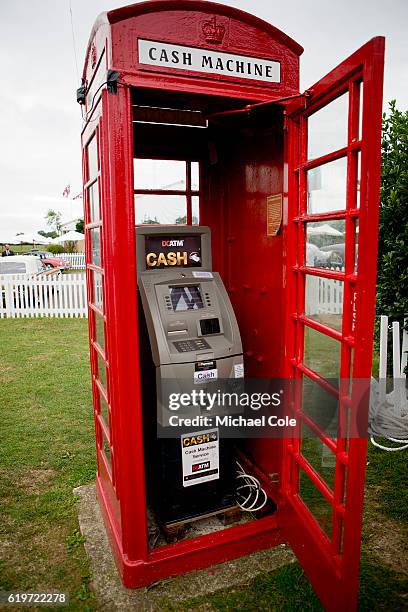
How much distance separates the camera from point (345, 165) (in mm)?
1998

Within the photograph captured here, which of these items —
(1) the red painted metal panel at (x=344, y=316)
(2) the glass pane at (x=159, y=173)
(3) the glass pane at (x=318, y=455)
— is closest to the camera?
(1) the red painted metal panel at (x=344, y=316)

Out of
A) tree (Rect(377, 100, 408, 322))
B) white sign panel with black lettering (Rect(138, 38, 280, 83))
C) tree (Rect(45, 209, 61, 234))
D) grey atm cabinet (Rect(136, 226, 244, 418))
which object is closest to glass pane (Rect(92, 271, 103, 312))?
grey atm cabinet (Rect(136, 226, 244, 418))

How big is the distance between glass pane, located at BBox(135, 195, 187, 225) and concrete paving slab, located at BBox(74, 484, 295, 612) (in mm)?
2224

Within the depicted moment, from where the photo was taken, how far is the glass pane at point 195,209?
137 inches

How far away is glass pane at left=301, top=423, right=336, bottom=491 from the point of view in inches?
90.2

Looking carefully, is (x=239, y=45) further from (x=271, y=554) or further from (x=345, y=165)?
(x=271, y=554)

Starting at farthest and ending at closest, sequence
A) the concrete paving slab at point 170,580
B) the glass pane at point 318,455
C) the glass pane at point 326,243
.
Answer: the concrete paving slab at point 170,580, the glass pane at point 318,455, the glass pane at point 326,243

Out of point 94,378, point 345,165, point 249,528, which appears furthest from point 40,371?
point 345,165

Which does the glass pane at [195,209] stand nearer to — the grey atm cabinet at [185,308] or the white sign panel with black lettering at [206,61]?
the grey atm cabinet at [185,308]

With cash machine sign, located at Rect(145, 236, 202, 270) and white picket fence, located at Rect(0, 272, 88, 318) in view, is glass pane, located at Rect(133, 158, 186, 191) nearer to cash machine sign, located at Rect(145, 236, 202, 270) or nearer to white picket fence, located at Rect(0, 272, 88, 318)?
cash machine sign, located at Rect(145, 236, 202, 270)

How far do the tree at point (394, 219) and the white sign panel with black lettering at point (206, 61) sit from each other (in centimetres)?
238

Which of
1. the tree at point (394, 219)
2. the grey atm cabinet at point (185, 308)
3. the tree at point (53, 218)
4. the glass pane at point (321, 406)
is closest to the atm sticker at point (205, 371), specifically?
the grey atm cabinet at point (185, 308)

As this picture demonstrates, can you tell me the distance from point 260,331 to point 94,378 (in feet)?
4.06

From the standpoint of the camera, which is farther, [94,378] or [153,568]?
[94,378]
